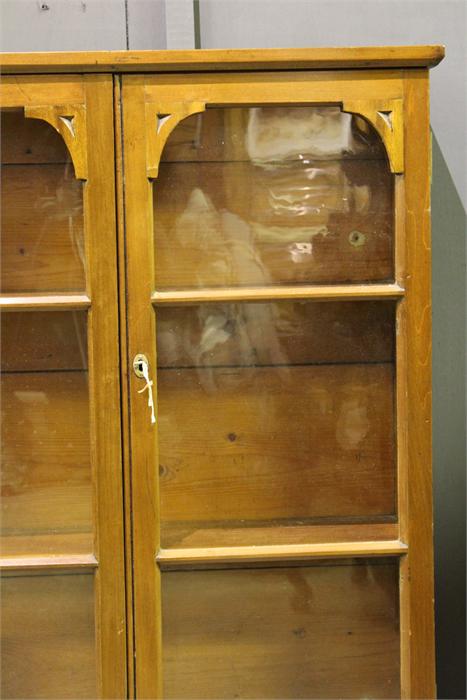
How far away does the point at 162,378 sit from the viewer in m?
1.00

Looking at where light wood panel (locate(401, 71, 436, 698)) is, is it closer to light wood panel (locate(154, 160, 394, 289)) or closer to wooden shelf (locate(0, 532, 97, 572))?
light wood panel (locate(154, 160, 394, 289))

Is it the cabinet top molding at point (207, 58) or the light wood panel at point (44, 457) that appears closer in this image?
the cabinet top molding at point (207, 58)

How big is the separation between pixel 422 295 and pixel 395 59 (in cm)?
32

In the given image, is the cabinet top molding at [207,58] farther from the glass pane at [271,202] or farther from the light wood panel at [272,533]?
the light wood panel at [272,533]

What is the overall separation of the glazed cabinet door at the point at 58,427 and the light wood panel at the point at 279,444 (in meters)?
0.13

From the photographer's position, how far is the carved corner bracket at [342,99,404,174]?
94 cm

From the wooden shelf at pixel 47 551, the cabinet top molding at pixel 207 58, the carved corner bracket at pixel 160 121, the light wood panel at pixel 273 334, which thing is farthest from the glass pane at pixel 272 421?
the cabinet top molding at pixel 207 58

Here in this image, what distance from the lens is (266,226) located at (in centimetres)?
102

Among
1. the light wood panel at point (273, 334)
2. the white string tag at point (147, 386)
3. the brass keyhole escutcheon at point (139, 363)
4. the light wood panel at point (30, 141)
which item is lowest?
the white string tag at point (147, 386)

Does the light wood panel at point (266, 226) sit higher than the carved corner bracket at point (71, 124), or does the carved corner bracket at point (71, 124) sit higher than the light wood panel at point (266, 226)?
the carved corner bracket at point (71, 124)

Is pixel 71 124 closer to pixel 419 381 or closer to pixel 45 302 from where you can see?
pixel 45 302

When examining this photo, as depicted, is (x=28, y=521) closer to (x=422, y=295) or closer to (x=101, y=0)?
(x=422, y=295)

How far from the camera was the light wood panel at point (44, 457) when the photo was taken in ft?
3.35

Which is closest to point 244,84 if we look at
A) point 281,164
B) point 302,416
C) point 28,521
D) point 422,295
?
point 281,164
